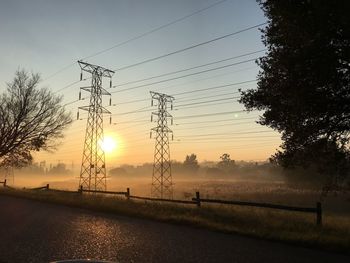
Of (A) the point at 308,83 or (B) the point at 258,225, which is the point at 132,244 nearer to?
(B) the point at 258,225

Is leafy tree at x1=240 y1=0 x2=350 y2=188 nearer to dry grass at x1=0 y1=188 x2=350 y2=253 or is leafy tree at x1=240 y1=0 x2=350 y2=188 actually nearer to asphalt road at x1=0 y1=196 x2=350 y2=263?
dry grass at x1=0 y1=188 x2=350 y2=253

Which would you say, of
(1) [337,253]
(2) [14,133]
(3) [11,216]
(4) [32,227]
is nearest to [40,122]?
(2) [14,133]

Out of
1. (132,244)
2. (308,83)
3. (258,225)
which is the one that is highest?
(308,83)

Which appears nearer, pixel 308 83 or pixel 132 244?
pixel 132 244

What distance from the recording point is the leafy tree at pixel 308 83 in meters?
15.1

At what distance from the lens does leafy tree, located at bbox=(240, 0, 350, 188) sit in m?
15.1

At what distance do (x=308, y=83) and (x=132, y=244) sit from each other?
9353 millimetres

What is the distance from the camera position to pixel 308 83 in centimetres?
1628

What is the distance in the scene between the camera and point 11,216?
19.3 meters

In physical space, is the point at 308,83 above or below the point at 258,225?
above

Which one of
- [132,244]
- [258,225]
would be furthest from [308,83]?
[132,244]

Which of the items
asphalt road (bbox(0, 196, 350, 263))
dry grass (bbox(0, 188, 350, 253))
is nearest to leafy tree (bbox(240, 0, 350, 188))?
dry grass (bbox(0, 188, 350, 253))

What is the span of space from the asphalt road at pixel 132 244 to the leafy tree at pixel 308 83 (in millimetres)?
6462

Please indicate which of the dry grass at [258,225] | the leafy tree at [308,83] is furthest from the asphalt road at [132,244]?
the leafy tree at [308,83]
